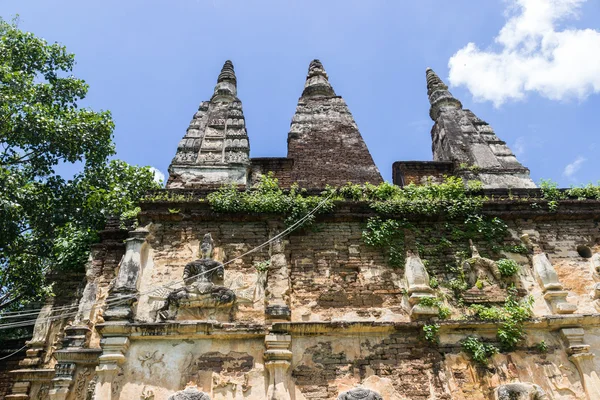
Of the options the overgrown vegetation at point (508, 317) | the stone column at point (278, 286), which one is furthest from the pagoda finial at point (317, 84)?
the overgrown vegetation at point (508, 317)

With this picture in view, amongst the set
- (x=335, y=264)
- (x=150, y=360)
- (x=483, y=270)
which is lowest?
(x=150, y=360)

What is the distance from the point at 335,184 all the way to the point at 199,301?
407 centimetres

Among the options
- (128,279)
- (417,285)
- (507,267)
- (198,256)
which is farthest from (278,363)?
(507,267)

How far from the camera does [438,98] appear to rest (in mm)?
12430

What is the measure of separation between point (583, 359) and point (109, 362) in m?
6.25

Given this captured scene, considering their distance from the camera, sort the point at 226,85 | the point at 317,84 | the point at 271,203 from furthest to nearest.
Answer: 1. the point at 317,84
2. the point at 226,85
3. the point at 271,203

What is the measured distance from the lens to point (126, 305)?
21.4 feet

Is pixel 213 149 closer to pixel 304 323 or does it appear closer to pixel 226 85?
pixel 226 85

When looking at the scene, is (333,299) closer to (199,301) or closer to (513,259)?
(199,301)

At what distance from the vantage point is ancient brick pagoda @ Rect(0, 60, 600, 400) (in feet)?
20.1

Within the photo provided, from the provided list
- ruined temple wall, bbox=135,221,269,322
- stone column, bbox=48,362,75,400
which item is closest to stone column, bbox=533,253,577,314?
ruined temple wall, bbox=135,221,269,322

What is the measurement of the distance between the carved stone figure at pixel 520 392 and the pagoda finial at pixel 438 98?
7.61 m

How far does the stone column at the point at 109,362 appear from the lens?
231 inches

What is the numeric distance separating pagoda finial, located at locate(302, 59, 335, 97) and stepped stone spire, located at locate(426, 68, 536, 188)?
9.26 ft
